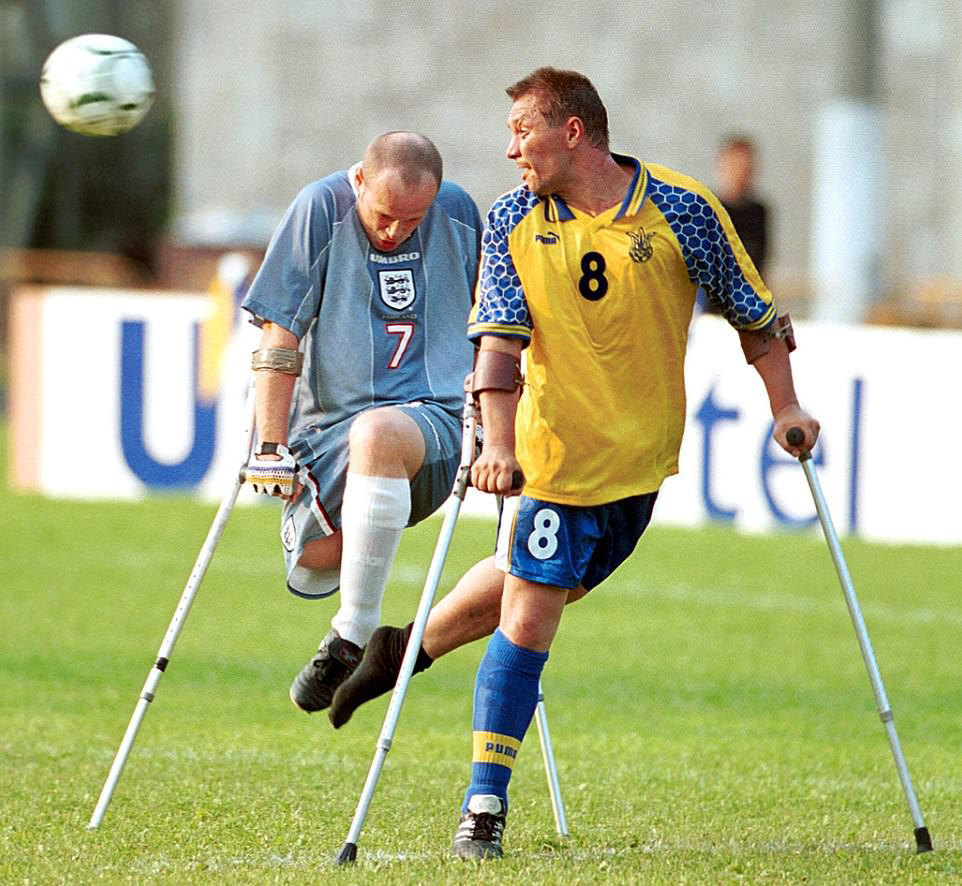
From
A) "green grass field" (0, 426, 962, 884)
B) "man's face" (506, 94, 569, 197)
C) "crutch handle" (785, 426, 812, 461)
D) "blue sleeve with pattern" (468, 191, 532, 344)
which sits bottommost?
"green grass field" (0, 426, 962, 884)

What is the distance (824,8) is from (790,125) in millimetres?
1725

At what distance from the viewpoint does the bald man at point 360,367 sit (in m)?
6.73

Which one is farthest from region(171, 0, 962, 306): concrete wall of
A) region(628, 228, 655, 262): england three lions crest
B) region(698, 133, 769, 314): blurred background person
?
region(628, 228, 655, 262): england three lions crest

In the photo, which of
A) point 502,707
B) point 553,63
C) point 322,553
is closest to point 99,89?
point 322,553

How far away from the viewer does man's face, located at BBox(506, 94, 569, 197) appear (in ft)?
19.4

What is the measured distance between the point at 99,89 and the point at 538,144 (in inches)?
77.2

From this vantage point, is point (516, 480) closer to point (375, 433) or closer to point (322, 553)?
point (375, 433)

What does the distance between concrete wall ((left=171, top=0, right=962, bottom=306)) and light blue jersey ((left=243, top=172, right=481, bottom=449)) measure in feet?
72.0

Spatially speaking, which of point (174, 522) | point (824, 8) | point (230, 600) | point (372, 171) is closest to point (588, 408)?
point (372, 171)

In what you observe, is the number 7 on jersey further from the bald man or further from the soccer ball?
the soccer ball

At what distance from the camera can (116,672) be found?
976 cm

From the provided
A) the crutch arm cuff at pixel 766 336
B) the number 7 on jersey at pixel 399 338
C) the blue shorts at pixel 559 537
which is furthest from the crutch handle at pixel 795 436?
the number 7 on jersey at pixel 399 338

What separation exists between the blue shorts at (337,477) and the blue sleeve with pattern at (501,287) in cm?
107

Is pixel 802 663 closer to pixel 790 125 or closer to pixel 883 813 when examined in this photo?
pixel 883 813
